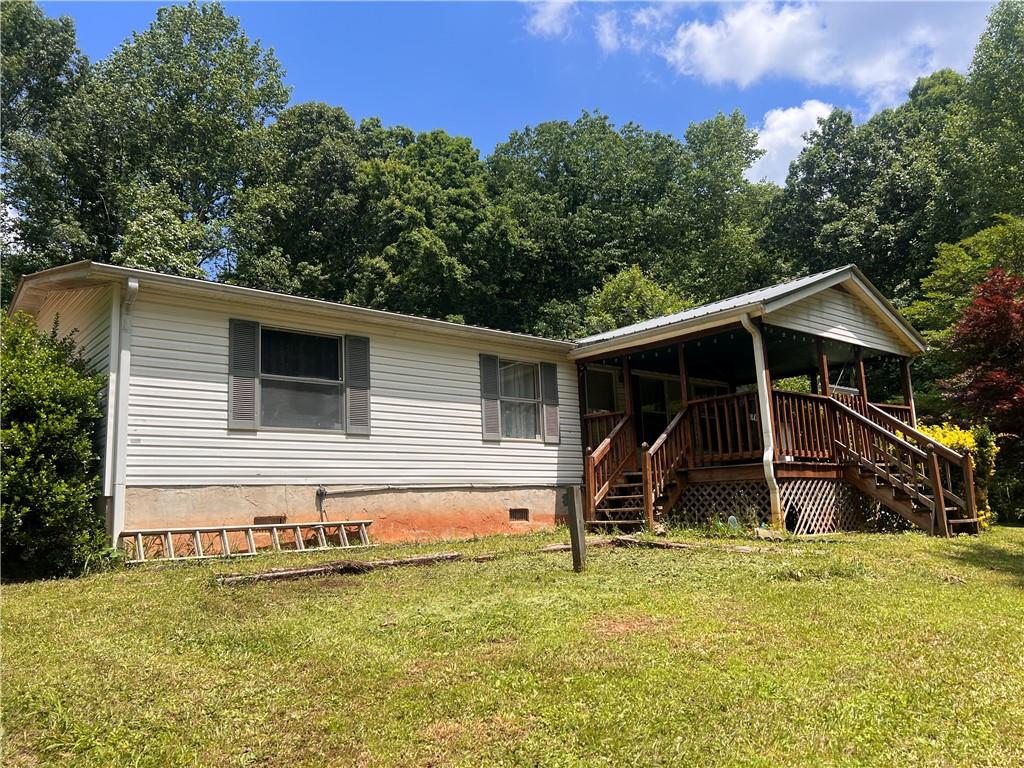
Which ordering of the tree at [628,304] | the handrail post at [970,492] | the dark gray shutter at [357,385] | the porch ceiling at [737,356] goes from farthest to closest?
the tree at [628,304], the porch ceiling at [737,356], the dark gray shutter at [357,385], the handrail post at [970,492]

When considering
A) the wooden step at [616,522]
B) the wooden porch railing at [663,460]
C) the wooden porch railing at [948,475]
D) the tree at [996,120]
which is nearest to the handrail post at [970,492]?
the wooden porch railing at [948,475]

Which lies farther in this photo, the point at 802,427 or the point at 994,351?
the point at 994,351

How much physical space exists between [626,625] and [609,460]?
743 centimetres

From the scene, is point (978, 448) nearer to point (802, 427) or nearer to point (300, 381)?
point (802, 427)

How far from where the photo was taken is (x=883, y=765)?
266 cm

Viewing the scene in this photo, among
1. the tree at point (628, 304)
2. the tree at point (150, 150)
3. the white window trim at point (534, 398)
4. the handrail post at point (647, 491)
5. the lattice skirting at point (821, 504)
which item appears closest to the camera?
the lattice skirting at point (821, 504)

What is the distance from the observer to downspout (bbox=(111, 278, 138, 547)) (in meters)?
7.89

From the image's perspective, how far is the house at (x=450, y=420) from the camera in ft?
27.9

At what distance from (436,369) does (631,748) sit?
866cm

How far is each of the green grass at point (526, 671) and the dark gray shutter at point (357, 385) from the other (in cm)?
400

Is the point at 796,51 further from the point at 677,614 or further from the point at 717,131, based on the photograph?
the point at 717,131

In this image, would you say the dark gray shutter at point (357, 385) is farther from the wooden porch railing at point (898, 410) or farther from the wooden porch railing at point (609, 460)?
the wooden porch railing at point (898, 410)

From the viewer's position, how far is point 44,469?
6.90m

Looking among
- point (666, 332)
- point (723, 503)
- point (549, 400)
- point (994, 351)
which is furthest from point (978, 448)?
point (549, 400)
